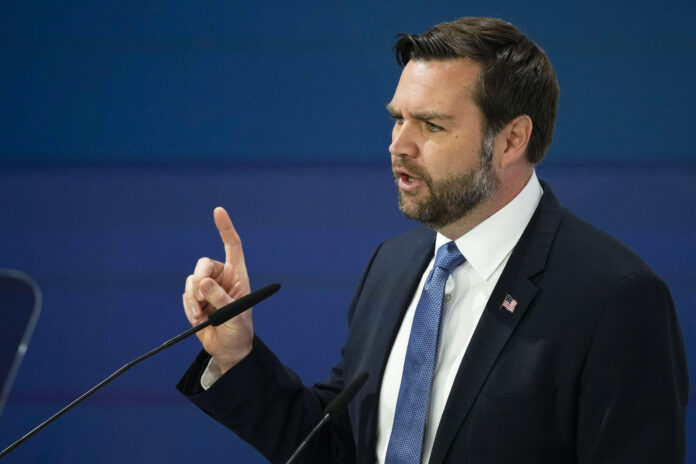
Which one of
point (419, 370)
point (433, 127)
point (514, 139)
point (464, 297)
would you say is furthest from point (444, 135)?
point (419, 370)

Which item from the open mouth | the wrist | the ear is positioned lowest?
the wrist

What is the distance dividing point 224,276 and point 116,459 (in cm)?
94

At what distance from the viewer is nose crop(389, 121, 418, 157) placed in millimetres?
1292

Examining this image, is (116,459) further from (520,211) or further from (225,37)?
(520,211)

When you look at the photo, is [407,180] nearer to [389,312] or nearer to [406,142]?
[406,142]

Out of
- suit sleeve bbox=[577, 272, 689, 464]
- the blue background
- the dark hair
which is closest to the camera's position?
suit sleeve bbox=[577, 272, 689, 464]

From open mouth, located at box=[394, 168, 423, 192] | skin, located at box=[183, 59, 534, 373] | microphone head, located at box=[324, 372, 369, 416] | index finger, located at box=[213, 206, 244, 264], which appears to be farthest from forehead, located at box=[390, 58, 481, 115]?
microphone head, located at box=[324, 372, 369, 416]

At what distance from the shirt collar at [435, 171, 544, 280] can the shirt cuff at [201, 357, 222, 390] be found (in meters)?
0.50

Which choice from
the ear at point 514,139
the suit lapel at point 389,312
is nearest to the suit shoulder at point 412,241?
the suit lapel at point 389,312

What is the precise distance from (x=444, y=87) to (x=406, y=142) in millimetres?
111

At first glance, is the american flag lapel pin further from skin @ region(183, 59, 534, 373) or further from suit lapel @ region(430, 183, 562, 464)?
skin @ region(183, 59, 534, 373)

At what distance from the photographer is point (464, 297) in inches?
51.6

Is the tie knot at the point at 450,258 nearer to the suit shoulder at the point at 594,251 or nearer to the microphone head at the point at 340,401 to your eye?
the suit shoulder at the point at 594,251

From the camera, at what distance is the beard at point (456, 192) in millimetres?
1290
